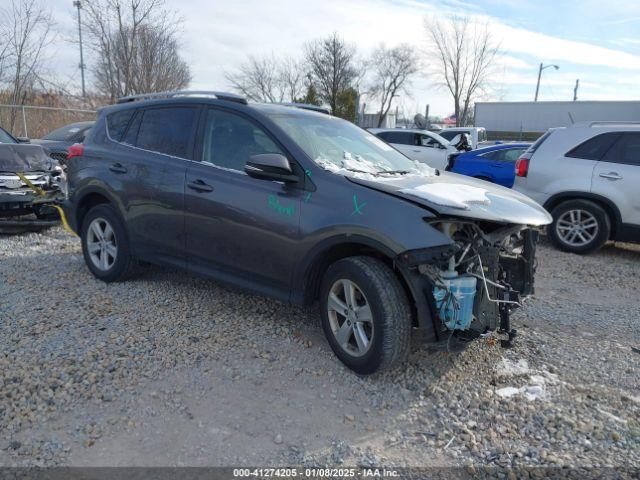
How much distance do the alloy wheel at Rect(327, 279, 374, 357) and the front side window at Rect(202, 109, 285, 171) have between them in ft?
3.68

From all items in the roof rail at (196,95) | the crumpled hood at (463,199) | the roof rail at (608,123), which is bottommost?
the crumpled hood at (463,199)

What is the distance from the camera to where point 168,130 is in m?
4.66

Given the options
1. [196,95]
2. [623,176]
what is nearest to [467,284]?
[196,95]

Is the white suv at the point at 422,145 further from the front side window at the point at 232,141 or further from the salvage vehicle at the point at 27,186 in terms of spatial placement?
the front side window at the point at 232,141

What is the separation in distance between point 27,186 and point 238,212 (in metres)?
4.92

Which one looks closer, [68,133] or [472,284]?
[472,284]

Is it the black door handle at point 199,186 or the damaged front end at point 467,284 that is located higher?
the black door handle at point 199,186

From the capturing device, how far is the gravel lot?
2742mm

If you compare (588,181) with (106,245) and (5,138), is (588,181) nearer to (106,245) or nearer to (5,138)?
(106,245)

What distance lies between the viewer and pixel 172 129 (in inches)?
182

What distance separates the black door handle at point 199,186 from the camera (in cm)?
414

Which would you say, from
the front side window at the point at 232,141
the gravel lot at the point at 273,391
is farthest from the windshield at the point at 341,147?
the gravel lot at the point at 273,391

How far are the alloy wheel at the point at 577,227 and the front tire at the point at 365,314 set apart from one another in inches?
192

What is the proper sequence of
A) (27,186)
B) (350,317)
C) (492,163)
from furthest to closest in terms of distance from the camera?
(492,163) < (27,186) < (350,317)
